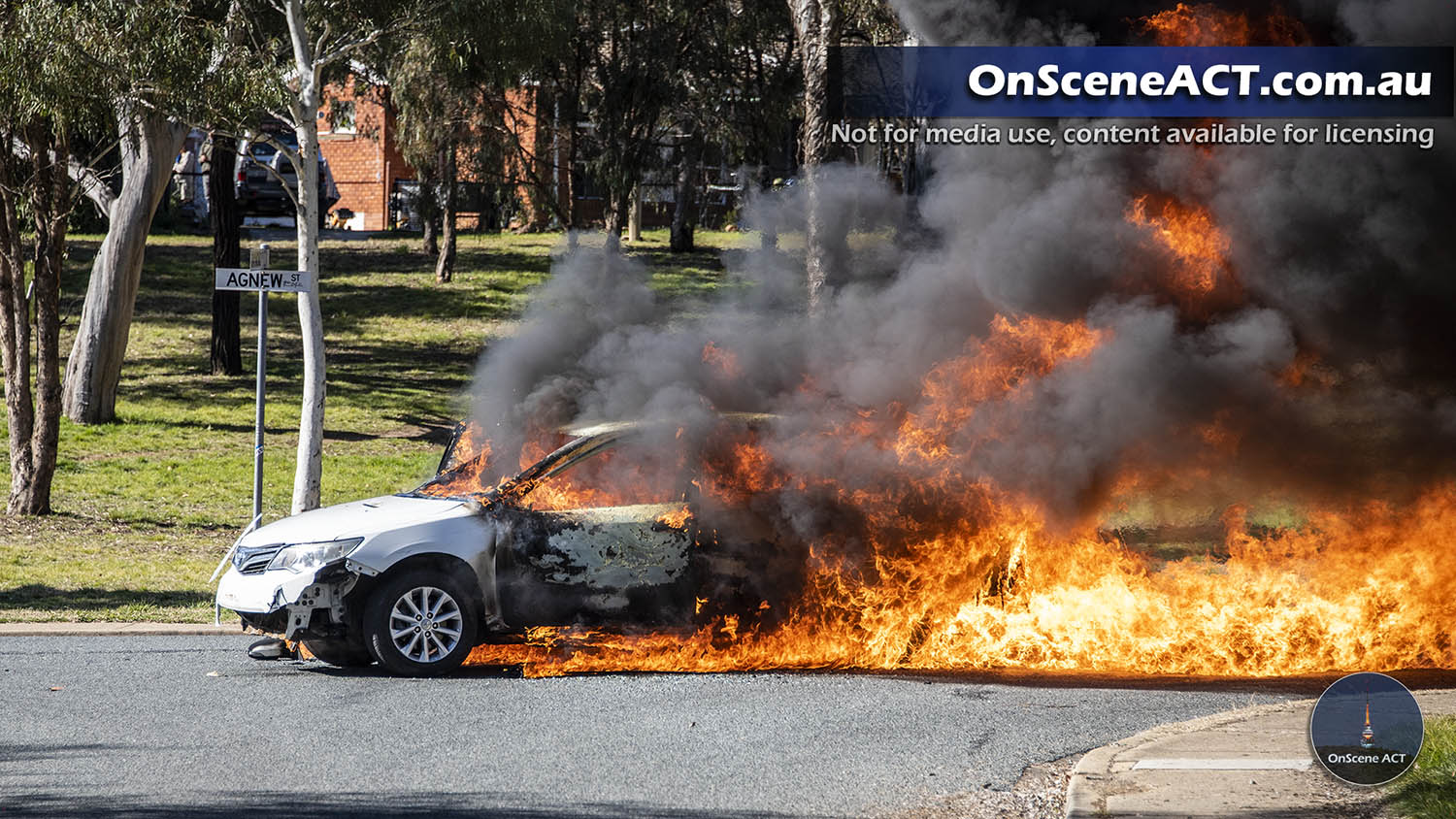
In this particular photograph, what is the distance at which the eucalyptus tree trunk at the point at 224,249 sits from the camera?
21391 mm

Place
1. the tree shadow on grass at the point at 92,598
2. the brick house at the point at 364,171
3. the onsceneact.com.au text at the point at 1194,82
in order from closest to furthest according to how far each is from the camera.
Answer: the onsceneact.com.au text at the point at 1194,82 < the tree shadow on grass at the point at 92,598 < the brick house at the point at 364,171

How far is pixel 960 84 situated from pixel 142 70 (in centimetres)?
724

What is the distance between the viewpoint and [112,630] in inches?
400

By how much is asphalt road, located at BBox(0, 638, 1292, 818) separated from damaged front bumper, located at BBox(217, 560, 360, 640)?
1.06 ft

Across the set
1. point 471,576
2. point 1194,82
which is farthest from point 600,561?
point 1194,82

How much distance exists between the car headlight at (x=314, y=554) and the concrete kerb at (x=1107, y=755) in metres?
4.02

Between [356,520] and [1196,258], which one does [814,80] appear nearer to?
[1196,258]

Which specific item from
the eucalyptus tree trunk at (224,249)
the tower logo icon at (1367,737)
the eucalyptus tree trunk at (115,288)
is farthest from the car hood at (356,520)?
the eucalyptus tree trunk at (115,288)

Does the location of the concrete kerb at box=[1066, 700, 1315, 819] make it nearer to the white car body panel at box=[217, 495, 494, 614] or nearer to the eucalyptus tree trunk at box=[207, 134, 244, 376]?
the white car body panel at box=[217, 495, 494, 614]

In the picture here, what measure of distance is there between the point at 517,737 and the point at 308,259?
304 inches

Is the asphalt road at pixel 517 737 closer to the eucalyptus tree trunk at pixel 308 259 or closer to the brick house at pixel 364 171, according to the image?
the eucalyptus tree trunk at pixel 308 259

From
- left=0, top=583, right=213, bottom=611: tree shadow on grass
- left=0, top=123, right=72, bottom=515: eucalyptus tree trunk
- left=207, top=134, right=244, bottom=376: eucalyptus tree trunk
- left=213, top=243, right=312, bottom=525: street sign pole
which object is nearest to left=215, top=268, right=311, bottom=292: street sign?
left=213, top=243, right=312, bottom=525: street sign pole

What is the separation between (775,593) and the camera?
8.61 metres

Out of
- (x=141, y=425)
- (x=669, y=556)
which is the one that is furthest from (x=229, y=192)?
(x=669, y=556)
